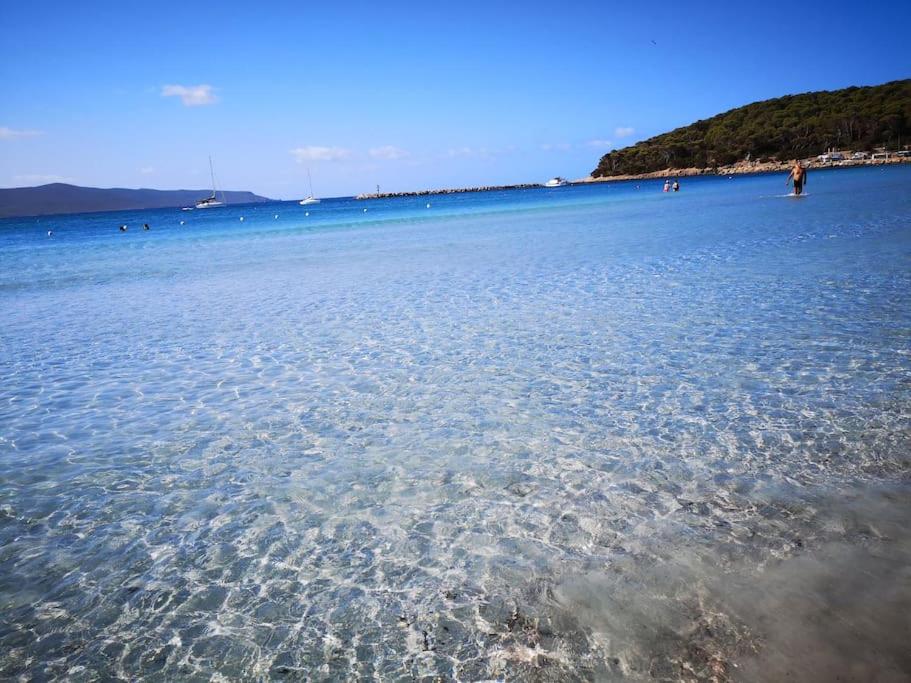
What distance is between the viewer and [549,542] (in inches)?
172

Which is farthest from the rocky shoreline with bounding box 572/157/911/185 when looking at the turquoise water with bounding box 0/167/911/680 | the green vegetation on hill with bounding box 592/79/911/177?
the turquoise water with bounding box 0/167/911/680

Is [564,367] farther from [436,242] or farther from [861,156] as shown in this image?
[861,156]

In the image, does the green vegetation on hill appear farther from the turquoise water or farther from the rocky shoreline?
the turquoise water

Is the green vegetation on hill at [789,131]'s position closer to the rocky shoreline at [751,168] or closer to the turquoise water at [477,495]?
the rocky shoreline at [751,168]

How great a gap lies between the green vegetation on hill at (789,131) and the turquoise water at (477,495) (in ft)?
492

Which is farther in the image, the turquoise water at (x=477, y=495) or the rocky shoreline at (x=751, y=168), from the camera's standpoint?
the rocky shoreline at (x=751, y=168)

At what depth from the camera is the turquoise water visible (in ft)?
11.3

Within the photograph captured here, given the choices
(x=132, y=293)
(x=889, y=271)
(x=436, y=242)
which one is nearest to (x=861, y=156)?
(x=436, y=242)

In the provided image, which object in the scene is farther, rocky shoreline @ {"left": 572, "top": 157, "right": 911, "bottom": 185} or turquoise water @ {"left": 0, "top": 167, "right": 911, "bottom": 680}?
rocky shoreline @ {"left": 572, "top": 157, "right": 911, "bottom": 185}

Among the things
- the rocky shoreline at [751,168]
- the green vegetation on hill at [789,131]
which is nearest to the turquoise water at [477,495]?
the rocky shoreline at [751,168]

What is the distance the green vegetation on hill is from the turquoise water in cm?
14993

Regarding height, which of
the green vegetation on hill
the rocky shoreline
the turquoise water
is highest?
the green vegetation on hill

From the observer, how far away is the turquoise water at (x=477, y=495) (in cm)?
343

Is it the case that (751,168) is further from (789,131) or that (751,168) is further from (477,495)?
(477,495)
